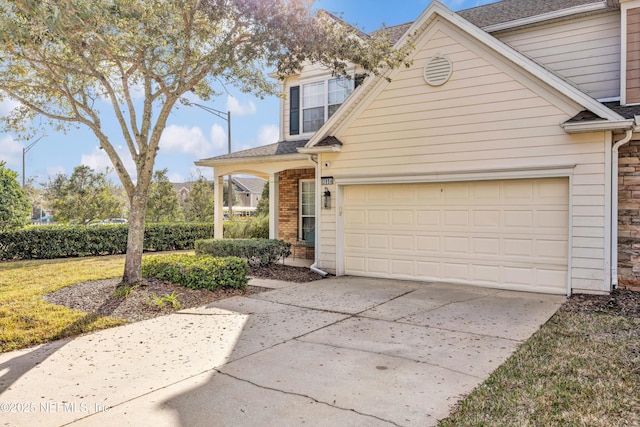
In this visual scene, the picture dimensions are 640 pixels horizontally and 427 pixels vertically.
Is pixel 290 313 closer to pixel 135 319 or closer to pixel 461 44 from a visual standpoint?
pixel 135 319

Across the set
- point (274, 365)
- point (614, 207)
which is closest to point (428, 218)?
point (614, 207)

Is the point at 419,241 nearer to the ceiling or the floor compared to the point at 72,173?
nearer to the floor

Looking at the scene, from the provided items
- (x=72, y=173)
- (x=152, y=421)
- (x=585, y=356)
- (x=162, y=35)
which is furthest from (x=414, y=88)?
(x=72, y=173)

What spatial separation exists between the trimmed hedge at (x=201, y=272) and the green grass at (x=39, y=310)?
4.95 ft

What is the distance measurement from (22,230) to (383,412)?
13.5m

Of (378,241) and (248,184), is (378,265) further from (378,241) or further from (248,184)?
(248,184)

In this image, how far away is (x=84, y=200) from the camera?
17562 mm

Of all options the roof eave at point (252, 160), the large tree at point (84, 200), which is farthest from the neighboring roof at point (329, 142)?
the large tree at point (84, 200)

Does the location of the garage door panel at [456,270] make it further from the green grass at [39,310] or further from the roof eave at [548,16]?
the green grass at [39,310]

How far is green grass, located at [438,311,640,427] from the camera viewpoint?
3.20 m

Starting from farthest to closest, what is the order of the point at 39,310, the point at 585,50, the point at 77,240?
the point at 77,240, the point at 585,50, the point at 39,310

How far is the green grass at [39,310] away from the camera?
212 inches

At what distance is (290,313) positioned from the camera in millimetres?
6531

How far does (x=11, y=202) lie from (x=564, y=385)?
13.8 metres
